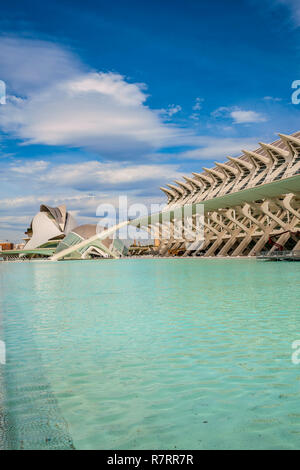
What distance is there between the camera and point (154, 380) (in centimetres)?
393

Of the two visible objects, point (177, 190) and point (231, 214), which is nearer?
point (231, 214)

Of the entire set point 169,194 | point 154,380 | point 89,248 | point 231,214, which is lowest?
point 154,380

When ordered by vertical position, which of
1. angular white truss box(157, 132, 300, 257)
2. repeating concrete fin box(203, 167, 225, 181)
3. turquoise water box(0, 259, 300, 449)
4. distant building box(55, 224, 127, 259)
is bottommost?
turquoise water box(0, 259, 300, 449)

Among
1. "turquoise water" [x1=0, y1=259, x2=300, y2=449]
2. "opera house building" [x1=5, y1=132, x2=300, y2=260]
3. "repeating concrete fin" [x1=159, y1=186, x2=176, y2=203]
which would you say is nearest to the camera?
"turquoise water" [x1=0, y1=259, x2=300, y2=449]

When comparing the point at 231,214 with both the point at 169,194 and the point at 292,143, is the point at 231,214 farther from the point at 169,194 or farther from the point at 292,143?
the point at 169,194

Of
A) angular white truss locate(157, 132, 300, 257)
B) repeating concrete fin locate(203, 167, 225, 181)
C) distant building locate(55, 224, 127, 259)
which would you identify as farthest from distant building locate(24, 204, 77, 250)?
repeating concrete fin locate(203, 167, 225, 181)

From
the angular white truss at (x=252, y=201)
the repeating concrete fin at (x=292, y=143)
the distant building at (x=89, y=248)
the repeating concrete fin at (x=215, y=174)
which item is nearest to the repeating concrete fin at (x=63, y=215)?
the distant building at (x=89, y=248)

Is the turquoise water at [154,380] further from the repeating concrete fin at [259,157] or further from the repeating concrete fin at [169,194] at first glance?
the repeating concrete fin at [169,194]

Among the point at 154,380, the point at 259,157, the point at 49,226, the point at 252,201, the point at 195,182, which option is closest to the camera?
the point at 154,380

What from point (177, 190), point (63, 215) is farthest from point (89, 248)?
point (63, 215)

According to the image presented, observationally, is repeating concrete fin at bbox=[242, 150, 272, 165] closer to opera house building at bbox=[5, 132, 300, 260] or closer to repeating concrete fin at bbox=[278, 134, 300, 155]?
opera house building at bbox=[5, 132, 300, 260]

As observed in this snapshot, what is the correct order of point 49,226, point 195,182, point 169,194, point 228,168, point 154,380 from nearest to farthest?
point 154,380 → point 228,168 → point 195,182 → point 169,194 → point 49,226

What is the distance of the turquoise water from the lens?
281 centimetres
